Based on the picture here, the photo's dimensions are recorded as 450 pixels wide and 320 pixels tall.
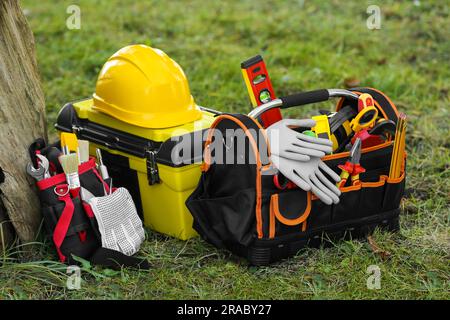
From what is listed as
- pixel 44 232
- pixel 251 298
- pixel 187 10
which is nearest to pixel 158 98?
pixel 44 232

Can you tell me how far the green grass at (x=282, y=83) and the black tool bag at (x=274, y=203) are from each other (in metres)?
0.09

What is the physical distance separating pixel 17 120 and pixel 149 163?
0.57 metres

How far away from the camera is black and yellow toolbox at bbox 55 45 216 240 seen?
10.0ft

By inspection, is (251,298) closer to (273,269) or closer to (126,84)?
(273,269)

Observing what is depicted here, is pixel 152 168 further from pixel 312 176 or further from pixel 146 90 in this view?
pixel 312 176

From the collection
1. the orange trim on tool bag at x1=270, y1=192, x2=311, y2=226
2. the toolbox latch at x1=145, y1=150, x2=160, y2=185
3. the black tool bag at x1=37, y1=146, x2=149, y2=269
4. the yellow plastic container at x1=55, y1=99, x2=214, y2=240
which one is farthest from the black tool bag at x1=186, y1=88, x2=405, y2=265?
the black tool bag at x1=37, y1=146, x2=149, y2=269

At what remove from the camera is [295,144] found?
2766 millimetres

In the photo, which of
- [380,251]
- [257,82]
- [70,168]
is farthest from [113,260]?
[380,251]

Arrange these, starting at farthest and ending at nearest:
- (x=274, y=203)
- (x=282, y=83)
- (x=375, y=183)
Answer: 1. (x=282, y=83)
2. (x=375, y=183)
3. (x=274, y=203)

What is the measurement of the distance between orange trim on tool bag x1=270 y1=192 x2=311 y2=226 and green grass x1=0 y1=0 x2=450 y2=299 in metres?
0.22

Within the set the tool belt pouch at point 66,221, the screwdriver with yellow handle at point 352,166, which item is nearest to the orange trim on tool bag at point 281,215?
the screwdriver with yellow handle at point 352,166

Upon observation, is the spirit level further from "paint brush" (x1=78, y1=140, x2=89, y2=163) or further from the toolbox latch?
"paint brush" (x1=78, y1=140, x2=89, y2=163)

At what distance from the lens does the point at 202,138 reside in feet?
10.1

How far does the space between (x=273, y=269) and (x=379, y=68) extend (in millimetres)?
2788
